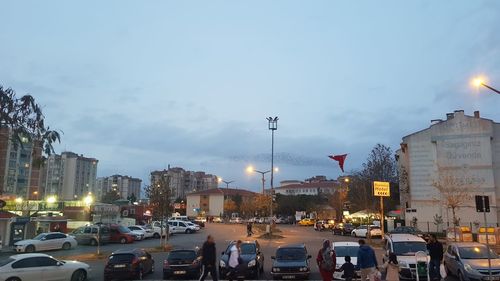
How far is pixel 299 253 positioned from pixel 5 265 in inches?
486

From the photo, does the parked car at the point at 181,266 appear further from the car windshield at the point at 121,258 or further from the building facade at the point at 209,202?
the building facade at the point at 209,202

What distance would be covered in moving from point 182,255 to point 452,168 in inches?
1694

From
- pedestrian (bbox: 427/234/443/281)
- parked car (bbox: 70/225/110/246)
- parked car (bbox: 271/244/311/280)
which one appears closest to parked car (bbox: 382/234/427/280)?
pedestrian (bbox: 427/234/443/281)

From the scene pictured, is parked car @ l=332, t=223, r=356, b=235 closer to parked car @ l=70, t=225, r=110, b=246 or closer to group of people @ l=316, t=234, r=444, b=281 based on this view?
parked car @ l=70, t=225, r=110, b=246

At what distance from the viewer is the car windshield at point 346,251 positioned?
2050cm

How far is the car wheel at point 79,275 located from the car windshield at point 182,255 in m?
3.84

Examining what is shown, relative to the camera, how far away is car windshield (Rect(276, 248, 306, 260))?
20984 millimetres

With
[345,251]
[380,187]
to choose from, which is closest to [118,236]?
[380,187]

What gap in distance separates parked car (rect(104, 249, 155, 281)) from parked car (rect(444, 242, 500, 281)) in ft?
45.5

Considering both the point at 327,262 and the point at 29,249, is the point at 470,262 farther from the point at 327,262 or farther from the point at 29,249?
the point at 29,249

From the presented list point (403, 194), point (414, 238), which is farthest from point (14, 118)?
point (403, 194)

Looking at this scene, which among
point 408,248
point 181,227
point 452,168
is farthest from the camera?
point 181,227

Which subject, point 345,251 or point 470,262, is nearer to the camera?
point 470,262

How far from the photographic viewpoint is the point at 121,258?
2169cm
